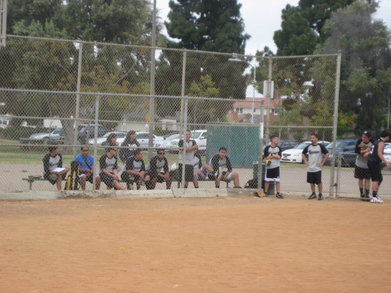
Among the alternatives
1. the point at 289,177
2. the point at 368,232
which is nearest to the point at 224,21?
the point at 289,177

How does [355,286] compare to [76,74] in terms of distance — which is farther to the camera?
[76,74]

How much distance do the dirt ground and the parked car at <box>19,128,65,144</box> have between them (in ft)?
4.90

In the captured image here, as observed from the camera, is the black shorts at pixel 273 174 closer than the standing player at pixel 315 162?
No

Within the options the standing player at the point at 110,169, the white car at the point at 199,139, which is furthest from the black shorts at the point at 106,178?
the white car at the point at 199,139

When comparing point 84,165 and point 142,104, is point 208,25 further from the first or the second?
point 84,165

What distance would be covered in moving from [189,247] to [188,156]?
767cm

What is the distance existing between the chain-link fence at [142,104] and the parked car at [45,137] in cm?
2

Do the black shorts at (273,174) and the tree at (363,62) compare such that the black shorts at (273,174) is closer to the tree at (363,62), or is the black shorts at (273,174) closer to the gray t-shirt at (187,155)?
the gray t-shirt at (187,155)

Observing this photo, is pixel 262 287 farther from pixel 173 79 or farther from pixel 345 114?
pixel 345 114

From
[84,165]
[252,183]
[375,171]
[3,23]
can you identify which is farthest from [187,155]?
[3,23]

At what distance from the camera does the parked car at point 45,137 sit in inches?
611

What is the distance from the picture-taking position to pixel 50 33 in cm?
3525

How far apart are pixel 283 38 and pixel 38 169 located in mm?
44796

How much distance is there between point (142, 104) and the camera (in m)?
17.7
